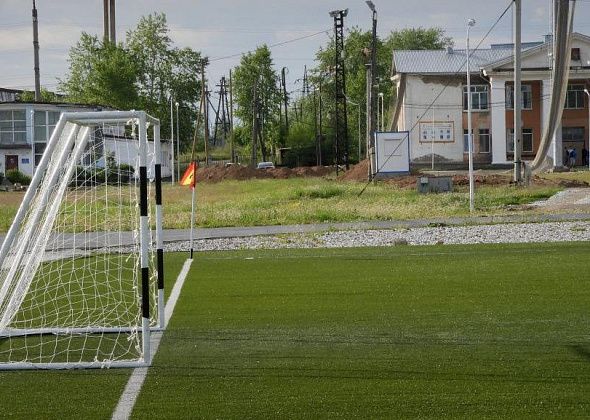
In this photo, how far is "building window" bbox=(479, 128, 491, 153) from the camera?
81500 millimetres

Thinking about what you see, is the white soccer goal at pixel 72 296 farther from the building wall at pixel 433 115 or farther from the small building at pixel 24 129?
the building wall at pixel 433 115

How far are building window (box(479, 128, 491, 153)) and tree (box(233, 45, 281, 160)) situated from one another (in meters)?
46.0

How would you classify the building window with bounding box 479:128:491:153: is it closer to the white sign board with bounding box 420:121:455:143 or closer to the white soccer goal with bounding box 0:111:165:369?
the white sign board with bounding box 420:121:455:143

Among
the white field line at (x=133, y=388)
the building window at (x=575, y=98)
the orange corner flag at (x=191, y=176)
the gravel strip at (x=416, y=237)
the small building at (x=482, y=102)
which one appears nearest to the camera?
the white field line at (x=133, y=388)

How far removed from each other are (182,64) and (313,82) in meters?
20.3

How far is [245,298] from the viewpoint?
14.5 meters

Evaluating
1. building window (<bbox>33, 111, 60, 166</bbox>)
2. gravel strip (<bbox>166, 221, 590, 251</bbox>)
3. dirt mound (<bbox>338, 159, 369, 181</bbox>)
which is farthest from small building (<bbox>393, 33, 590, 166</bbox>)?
gravel strip (<bbox>166, 221, 590, 251</bbox>)

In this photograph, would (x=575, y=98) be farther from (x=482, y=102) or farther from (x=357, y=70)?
(x=357, y=70)

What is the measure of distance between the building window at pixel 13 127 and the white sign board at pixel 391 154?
31932 millimetres

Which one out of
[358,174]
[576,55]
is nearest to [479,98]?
[576,55]

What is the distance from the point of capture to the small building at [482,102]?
3098 inches

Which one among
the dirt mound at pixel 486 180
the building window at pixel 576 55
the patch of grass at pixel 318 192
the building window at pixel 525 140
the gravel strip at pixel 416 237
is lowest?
the gravel strip at pixel 416 237

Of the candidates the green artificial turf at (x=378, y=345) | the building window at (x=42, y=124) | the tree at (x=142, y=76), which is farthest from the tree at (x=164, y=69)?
the green artificial turf at (x=378, y=345)

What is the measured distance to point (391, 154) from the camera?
2427 inches
